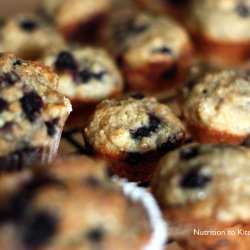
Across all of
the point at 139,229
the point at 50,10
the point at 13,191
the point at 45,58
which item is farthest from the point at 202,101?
the point at 50,10

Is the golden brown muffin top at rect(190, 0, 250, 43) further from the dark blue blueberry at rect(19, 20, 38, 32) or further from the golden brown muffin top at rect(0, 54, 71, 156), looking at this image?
the golden brown muffin top at rect(0, 54, 71, 156)

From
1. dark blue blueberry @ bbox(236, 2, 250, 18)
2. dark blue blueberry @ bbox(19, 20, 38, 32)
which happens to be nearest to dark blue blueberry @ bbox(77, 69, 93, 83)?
dark blue blueberry @ bbox(19, 20, 38, 32)

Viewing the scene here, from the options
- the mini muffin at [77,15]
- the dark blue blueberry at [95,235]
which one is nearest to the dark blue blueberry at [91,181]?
the dark blue blueberry at [95,235]

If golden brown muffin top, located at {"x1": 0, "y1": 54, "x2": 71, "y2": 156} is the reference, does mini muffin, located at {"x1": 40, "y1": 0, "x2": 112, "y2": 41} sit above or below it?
below

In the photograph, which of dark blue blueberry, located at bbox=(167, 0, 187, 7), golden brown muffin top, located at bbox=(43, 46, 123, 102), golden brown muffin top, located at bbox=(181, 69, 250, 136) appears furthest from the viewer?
dark blue blueberry, located at bbox=(167, 0, 187, 7)

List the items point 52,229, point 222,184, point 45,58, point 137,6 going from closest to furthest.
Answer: point 52,229
point 222,184
point 45,58
point 137,6

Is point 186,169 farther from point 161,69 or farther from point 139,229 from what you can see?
point 161,69
